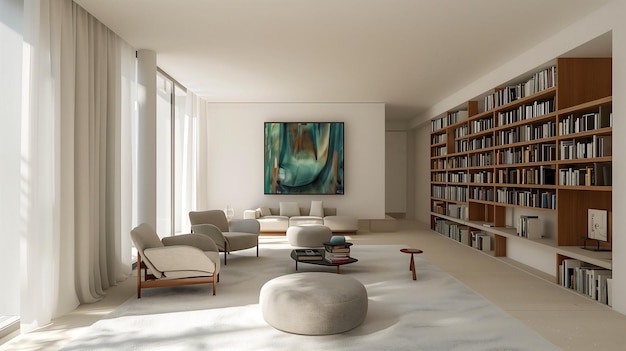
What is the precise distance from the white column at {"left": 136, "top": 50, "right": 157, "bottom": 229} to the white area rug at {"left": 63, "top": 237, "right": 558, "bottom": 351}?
1.67 metres

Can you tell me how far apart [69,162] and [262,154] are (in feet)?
21.7

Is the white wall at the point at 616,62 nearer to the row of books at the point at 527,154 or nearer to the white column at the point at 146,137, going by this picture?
the row of books at the point at 527,154

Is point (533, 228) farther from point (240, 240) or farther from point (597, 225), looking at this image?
point (240, 240)

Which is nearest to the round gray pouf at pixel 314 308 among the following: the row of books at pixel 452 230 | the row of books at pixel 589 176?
the row of books at pixel 589 176

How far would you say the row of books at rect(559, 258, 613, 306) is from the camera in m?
4.71

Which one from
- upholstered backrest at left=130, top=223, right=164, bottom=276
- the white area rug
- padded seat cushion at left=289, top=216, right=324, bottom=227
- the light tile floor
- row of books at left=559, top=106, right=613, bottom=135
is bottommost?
the light tile floor

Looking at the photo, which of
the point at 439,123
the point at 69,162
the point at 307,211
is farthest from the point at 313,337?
the point at 439,123

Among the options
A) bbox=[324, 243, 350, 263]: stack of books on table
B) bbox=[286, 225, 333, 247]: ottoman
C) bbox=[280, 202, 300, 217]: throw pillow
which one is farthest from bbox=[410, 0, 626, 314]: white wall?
bbox=[280, 202, 300, 217]: throw pillow

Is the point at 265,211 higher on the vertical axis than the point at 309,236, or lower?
higher

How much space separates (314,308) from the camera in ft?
11.8

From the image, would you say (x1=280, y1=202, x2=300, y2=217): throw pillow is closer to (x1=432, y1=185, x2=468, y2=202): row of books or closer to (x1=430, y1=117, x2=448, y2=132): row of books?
(x1=432, y1=185, x2=468, y2=202): row of books

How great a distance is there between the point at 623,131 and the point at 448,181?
5.82 metres

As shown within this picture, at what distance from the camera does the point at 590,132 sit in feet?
16.3

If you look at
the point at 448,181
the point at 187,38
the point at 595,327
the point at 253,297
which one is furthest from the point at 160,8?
the point at 448,181
